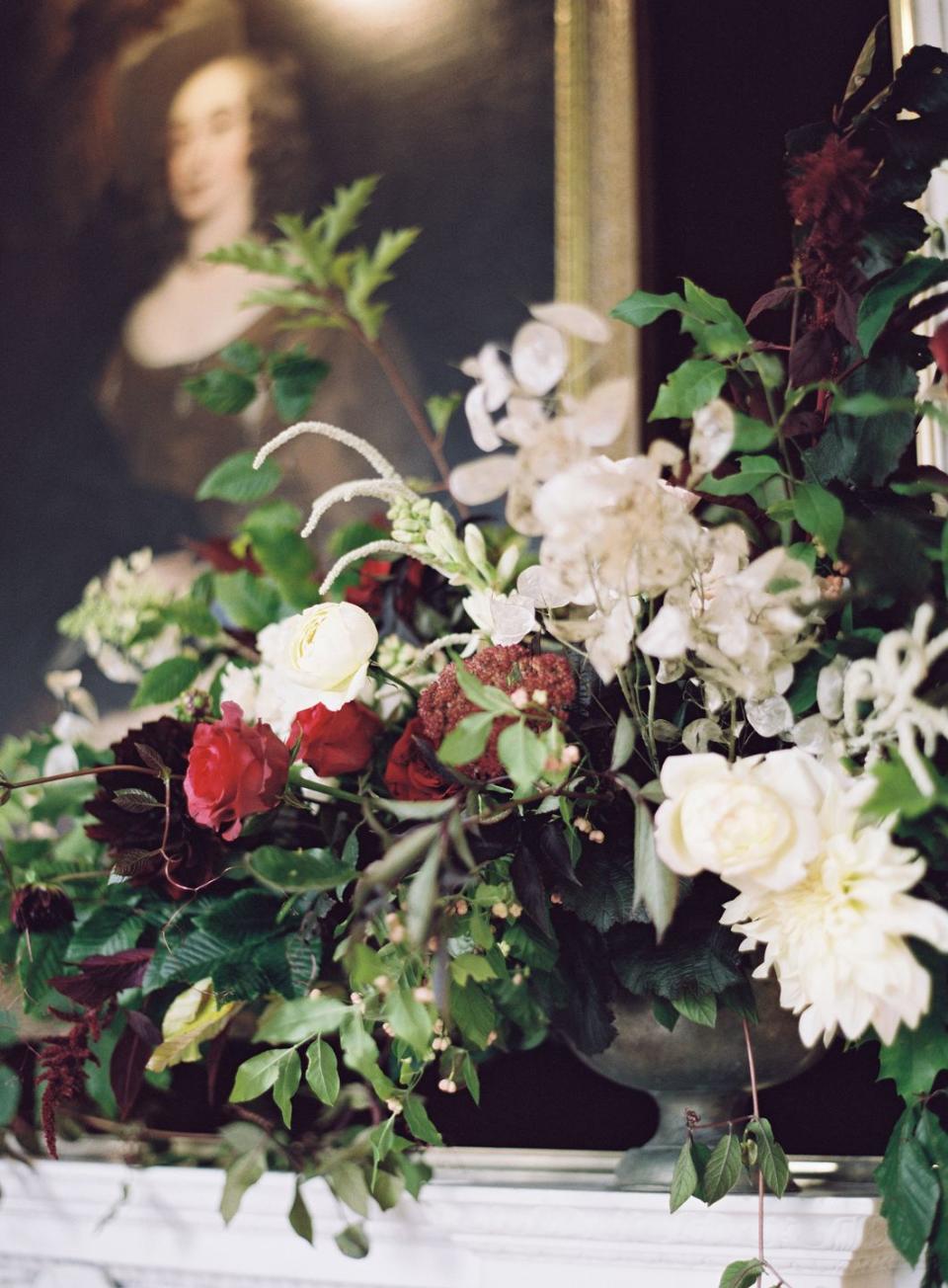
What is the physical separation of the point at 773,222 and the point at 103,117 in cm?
83

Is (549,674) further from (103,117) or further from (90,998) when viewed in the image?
(103,117)

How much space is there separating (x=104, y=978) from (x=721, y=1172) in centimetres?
40

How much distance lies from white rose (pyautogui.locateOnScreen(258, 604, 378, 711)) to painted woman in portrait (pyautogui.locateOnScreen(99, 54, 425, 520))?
0.64 metres

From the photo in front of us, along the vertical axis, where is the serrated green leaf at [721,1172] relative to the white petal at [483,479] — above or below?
below

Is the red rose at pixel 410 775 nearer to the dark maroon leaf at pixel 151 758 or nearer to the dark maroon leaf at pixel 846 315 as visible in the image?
the dark maroon leaf at pixel 151 758

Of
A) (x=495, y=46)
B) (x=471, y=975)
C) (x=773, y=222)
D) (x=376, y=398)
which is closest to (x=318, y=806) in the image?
(x=471, y=975)

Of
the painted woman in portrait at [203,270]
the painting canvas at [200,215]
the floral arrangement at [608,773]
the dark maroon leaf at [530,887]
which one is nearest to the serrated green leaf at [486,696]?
the floral arrangement at [608,773]

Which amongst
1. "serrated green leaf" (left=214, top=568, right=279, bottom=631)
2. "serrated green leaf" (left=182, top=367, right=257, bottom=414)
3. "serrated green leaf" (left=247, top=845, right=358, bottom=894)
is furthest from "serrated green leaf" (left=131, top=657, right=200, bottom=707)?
"serrated green leaf" (left=247, top=845, right=358, bottom=894)

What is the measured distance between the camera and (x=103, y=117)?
1.37m

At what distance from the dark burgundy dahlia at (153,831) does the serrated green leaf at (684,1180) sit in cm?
31

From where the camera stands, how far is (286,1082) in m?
0.63

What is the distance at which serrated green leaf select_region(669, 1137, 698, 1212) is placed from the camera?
59 cm

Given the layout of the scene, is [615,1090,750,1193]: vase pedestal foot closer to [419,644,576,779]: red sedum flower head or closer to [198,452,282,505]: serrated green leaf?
[419,644,576,779]: red sedum flower head

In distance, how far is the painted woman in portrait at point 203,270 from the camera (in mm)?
1238
